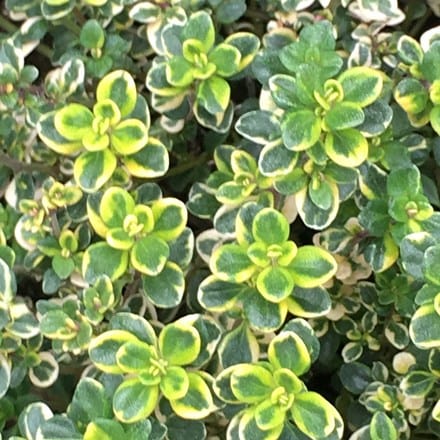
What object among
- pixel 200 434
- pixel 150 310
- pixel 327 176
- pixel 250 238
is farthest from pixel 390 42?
pixel 200 434

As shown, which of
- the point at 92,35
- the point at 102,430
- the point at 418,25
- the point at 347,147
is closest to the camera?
the point at 102,430

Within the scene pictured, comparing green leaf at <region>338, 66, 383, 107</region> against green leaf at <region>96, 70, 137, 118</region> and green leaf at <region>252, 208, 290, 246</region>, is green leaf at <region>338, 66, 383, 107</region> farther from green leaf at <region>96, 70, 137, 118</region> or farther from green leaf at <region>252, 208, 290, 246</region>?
green leaf at <region>96, 70, 137, 118</region>

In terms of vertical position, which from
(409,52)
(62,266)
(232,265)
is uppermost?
(409,52)

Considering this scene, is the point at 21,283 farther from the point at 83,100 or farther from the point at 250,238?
the point at 250,238

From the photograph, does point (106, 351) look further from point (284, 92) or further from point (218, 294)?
point (284, 92)

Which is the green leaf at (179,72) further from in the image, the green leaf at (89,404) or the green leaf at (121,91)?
the green leaf at (89,404)

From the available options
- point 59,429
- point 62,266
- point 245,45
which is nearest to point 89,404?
point 59,429

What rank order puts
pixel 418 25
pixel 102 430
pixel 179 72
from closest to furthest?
pixel 102 430
pixel 179 72
pixel 418 25
